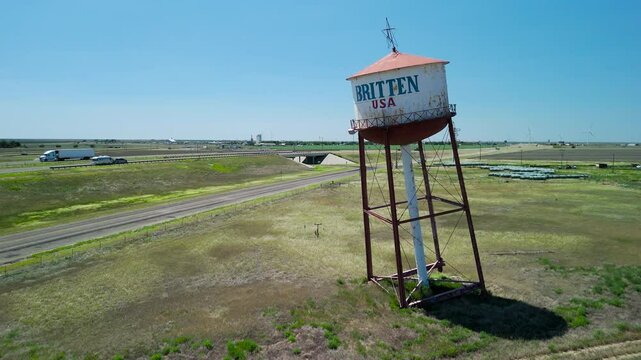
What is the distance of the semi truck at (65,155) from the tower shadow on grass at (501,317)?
101m

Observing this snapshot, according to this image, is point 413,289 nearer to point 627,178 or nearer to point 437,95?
point 437,95

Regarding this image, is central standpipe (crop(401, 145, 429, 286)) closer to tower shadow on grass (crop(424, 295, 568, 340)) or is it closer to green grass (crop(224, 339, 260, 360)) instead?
tower shadow on grass (crop(424, 295, 568, 340))

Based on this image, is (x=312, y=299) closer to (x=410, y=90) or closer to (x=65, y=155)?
(x=410, y=90)

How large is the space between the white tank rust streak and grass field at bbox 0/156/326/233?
4176cm

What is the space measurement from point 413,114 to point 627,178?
6990 centimetres

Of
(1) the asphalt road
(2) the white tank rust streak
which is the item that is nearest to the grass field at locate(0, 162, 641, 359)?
(1) the asphalt road

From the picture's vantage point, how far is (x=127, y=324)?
19.0 meters

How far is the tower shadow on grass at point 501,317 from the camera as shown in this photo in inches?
689

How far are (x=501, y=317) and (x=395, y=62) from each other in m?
14.3

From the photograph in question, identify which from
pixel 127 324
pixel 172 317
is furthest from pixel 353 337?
pixel 127 324

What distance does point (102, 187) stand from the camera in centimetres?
6128

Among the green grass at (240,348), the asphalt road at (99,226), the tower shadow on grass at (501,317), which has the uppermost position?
the asphalt road at (99,226)

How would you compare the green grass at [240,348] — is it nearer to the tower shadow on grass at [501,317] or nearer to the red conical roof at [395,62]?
the tower shadow on grass at [501,317]

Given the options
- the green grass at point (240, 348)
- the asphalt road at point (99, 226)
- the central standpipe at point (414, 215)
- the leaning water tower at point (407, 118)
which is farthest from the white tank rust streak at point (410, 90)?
the asphalt road at point (99, 226)
